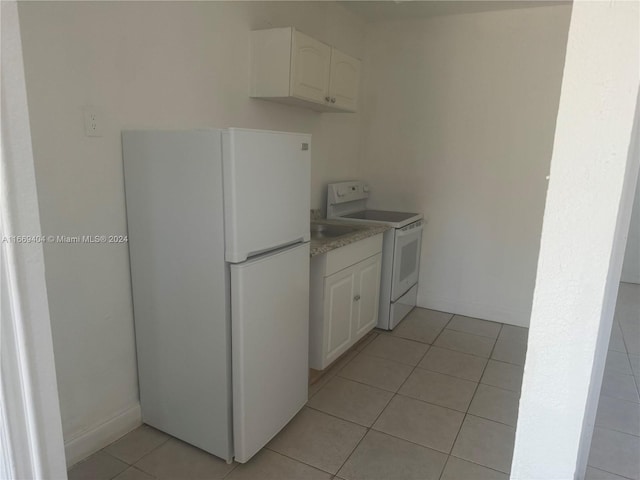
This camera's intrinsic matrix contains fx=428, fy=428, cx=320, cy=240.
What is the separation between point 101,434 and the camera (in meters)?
1.97

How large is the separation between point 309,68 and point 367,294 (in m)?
1.55

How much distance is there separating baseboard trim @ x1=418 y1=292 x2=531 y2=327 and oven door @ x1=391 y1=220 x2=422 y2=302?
249mm

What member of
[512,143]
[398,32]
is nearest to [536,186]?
[512,143]

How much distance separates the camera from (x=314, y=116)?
3293 millimetres

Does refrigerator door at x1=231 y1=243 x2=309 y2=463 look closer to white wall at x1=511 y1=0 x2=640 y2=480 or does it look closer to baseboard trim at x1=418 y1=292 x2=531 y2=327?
white wall at x1=511 y1=0 x2=640 y2=480

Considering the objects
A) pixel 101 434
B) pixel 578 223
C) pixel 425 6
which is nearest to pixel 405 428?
pixel 101 434

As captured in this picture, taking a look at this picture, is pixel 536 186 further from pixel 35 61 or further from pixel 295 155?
pixel 35 61

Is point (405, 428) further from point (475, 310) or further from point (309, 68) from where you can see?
point (309, 68)

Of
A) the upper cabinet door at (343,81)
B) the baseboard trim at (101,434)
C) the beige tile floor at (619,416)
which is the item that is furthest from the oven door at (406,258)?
the baseboard trim at (101,434)

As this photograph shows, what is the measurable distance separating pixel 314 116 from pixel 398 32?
1.13 metres

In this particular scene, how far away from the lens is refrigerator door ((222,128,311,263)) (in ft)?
5.39

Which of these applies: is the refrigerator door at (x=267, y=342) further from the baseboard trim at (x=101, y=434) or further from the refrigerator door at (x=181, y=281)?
the baseboard trim at (x=101, y=434)

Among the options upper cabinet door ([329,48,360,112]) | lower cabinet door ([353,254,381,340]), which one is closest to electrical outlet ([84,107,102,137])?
upper cabinet door ([329,48,360,112])

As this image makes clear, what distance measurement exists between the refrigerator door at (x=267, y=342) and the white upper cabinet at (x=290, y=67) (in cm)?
102
